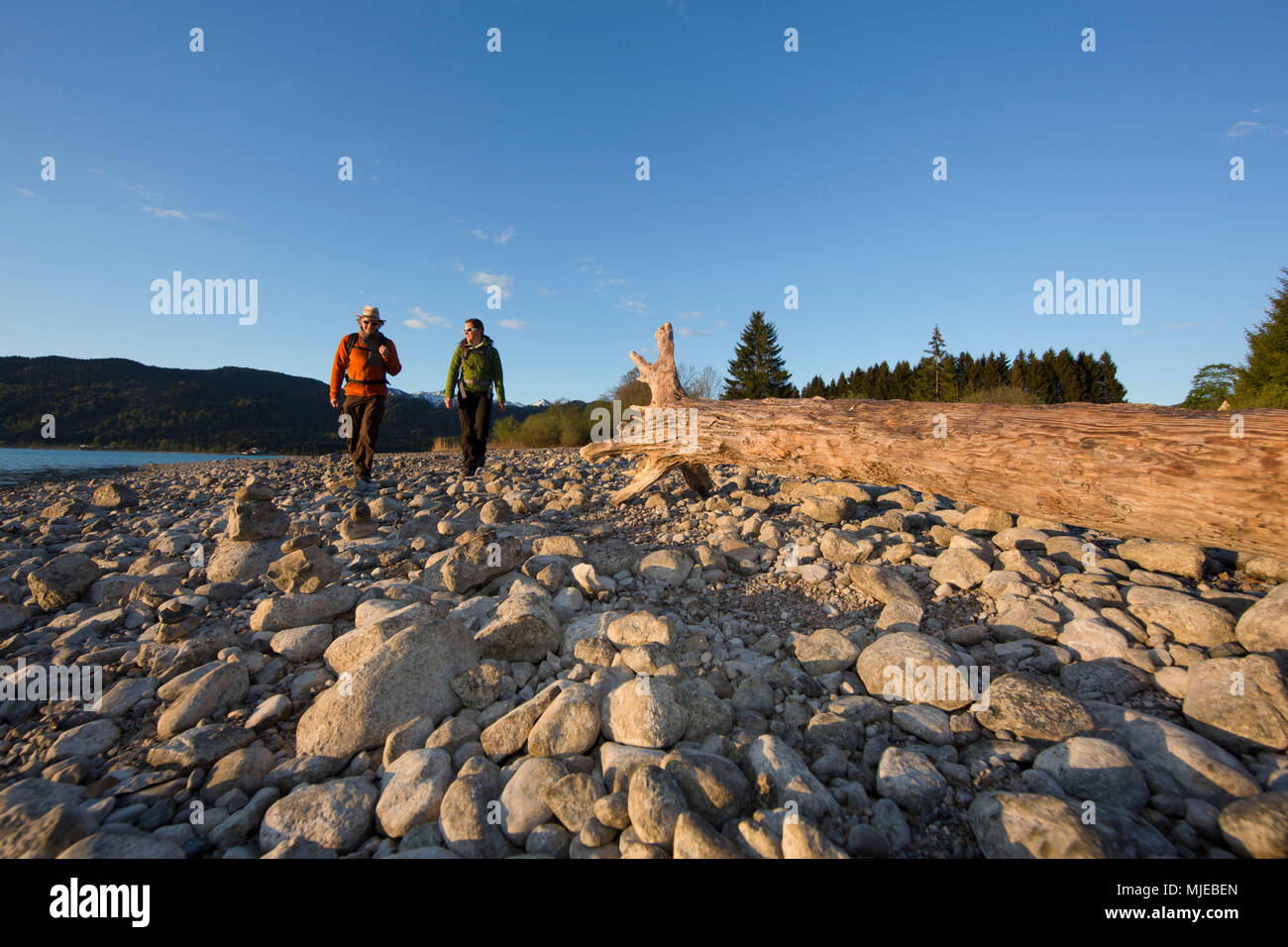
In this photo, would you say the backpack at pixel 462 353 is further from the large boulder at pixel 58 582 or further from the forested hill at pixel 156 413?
the forested hill at pixel 156 413

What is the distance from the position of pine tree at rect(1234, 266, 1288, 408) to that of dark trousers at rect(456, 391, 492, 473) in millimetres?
34033

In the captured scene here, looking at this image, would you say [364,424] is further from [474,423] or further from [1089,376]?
[1089,376]

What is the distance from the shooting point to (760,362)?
40344mm

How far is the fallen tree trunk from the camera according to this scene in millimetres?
2758

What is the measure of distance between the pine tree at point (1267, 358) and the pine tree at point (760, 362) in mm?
23769

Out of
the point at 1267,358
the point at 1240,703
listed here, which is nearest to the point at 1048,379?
the point at 1267,358

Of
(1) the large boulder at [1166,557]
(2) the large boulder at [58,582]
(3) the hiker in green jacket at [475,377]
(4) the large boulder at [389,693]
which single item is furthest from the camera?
(3) the hiker in green jacket at [475,377]

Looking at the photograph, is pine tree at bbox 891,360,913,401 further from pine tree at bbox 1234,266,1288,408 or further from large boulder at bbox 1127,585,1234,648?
large boulder at bbox 1127,585,1234,648

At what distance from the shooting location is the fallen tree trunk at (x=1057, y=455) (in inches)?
109

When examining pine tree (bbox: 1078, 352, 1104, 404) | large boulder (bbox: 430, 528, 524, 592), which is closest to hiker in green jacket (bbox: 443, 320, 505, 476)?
large boulder (bbox: 430, 528, 524, 592)

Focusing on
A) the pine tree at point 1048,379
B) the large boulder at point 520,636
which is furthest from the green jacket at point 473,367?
the pine tree at point 1048,379

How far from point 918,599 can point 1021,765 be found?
4.27 feet

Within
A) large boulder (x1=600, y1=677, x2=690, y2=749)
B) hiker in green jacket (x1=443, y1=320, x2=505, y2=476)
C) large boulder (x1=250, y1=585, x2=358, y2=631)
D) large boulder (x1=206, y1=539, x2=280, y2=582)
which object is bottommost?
large boulder (x1=600, y1=677, x2=690, y2=749)

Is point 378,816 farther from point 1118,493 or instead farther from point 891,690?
point 1118,493
